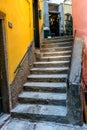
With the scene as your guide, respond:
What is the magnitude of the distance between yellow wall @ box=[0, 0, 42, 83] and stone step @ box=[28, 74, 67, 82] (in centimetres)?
76

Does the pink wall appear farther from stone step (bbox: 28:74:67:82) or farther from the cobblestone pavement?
the cobblestone pavement

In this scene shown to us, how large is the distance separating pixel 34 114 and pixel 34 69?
2046mm

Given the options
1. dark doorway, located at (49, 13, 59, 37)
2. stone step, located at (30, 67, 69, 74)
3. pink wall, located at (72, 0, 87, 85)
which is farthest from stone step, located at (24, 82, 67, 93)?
dark doorway, located at (49, 13, 59, 37)

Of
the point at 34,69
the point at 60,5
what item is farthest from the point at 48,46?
the point at 60,5

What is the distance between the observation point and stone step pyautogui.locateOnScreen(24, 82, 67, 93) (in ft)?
18.3

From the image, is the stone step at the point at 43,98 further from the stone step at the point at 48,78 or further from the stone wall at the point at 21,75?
the stone step at the point at 48,78

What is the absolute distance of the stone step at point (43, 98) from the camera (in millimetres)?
5182

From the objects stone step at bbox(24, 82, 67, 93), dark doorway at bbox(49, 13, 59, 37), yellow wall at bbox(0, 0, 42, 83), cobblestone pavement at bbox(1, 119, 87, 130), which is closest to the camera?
cobblestone pavement at bbox(1, 119, 87, 130)

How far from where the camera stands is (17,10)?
5.74 meters

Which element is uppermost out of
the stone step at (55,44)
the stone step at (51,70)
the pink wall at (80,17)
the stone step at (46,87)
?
the pink wall at (80,17)

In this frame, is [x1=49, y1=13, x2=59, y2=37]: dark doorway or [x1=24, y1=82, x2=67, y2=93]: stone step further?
[x1=49, y1=13, x2=59, y2=37]: dark doorway

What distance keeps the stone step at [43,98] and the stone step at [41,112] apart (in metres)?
0.11

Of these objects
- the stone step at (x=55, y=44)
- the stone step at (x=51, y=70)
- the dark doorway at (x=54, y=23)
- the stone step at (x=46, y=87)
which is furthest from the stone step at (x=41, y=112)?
the dark doorway at (x=54, y=23)

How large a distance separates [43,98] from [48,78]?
872mm
